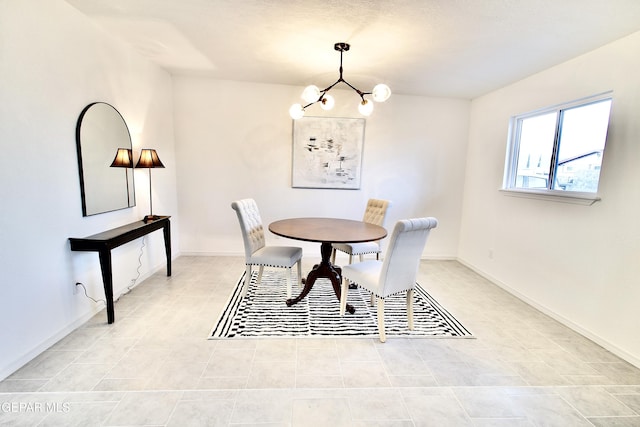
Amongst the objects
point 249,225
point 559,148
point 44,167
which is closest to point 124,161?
point 44,167

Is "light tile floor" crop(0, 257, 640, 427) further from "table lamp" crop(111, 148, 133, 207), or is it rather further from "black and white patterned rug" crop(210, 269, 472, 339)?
"table lamp" crop(111, 148, 133, 207)

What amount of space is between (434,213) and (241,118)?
10.3ft

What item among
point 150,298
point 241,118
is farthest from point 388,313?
point 241,118

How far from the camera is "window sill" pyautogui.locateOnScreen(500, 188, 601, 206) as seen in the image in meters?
2.38

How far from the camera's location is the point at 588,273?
94.3 inches

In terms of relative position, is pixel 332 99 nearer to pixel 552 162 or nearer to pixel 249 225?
pixel 249 225

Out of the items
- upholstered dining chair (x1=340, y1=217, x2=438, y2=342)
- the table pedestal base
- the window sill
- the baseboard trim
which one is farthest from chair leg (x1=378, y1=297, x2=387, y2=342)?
the window sill

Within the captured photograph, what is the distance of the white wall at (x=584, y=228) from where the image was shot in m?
2.10

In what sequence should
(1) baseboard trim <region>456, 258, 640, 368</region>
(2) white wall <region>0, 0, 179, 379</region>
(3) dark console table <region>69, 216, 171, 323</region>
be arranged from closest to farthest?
(2) white wall <region>0, 0, 179, 379</region> < (1) baseboard trim <region>456, 258, 640, 368</region> < (3) dark console table <region>69, 216, 171, 323</region>

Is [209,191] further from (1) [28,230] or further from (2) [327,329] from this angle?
(2) [327,329]

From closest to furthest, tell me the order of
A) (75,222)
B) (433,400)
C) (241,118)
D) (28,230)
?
(433,400) → (28,230) → (75,222) → (241,118)

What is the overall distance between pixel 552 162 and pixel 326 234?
7.83 ft

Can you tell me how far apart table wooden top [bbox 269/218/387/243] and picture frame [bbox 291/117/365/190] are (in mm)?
1146

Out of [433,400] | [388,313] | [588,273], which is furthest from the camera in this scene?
[388,313]
